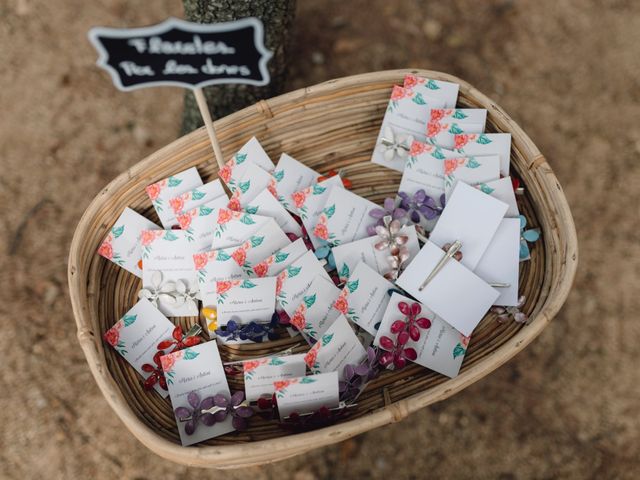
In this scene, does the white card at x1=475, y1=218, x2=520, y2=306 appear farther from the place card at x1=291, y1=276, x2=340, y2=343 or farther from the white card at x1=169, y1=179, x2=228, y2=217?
the white card at x1=169, y1=179, x2=228, y2=217

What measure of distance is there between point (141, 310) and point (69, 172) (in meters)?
0.70

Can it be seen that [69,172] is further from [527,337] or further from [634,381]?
[634,381]

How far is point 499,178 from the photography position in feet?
3.99

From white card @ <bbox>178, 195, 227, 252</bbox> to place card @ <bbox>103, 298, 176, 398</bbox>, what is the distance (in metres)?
0.16

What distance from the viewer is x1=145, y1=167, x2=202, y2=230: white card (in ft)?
3.96

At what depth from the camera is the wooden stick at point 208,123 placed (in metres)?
1.02

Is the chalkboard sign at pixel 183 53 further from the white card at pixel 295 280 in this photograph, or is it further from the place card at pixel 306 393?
the place card at pixel 306 393

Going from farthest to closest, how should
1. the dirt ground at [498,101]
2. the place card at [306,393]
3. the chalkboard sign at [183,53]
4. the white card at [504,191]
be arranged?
the dirt ground at [498,101] < the white card at [504,191] < the place card at [306,393] < the chalkboard sign at [183,53]

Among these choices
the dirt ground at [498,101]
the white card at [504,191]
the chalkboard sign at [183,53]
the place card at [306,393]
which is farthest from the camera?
the dirt ground at [498,101]

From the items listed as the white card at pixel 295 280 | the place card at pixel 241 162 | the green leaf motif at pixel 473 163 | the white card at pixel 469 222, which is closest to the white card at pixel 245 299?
the white card at pixel 295 280

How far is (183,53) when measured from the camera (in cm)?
91

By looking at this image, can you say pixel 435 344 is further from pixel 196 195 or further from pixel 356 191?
pixel 196 195

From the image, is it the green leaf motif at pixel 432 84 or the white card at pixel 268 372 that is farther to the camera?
the green leaf motif at pixel 432 84

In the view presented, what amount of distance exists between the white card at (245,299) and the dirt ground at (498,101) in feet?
1.74
